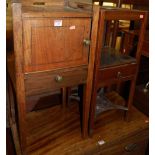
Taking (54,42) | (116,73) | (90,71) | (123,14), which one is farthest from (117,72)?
(54,42)

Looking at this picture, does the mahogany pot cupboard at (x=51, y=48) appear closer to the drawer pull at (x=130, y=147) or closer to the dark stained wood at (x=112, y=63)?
the dark stained wood at (x=112, y=63)

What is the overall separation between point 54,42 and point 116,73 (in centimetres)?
44

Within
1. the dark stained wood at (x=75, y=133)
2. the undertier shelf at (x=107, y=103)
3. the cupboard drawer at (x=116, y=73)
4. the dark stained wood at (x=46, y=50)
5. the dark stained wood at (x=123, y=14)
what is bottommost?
the dark stained wood at (x=75, y=133)

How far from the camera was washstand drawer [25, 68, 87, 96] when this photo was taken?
90 cm

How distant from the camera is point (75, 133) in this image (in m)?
1.23

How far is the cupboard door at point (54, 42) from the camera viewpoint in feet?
2.70

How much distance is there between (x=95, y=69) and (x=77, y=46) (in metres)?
0.17

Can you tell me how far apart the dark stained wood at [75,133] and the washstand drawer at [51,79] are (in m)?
0.37

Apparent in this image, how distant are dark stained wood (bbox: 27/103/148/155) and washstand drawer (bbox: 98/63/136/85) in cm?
34

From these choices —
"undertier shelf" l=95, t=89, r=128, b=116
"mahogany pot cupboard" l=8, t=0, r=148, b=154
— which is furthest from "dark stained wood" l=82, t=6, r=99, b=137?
"undertier shelf" l=95, t=89, r=128, b=116

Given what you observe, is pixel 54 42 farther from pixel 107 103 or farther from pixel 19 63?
pixel 107 103

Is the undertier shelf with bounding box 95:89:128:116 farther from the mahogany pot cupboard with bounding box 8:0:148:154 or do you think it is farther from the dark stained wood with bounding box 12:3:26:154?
the dark stained wood with bounding box 12:3:26:154

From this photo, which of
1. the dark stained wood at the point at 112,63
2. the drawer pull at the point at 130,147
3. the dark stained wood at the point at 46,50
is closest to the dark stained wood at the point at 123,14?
the dark stained wood at the point at 112,63
